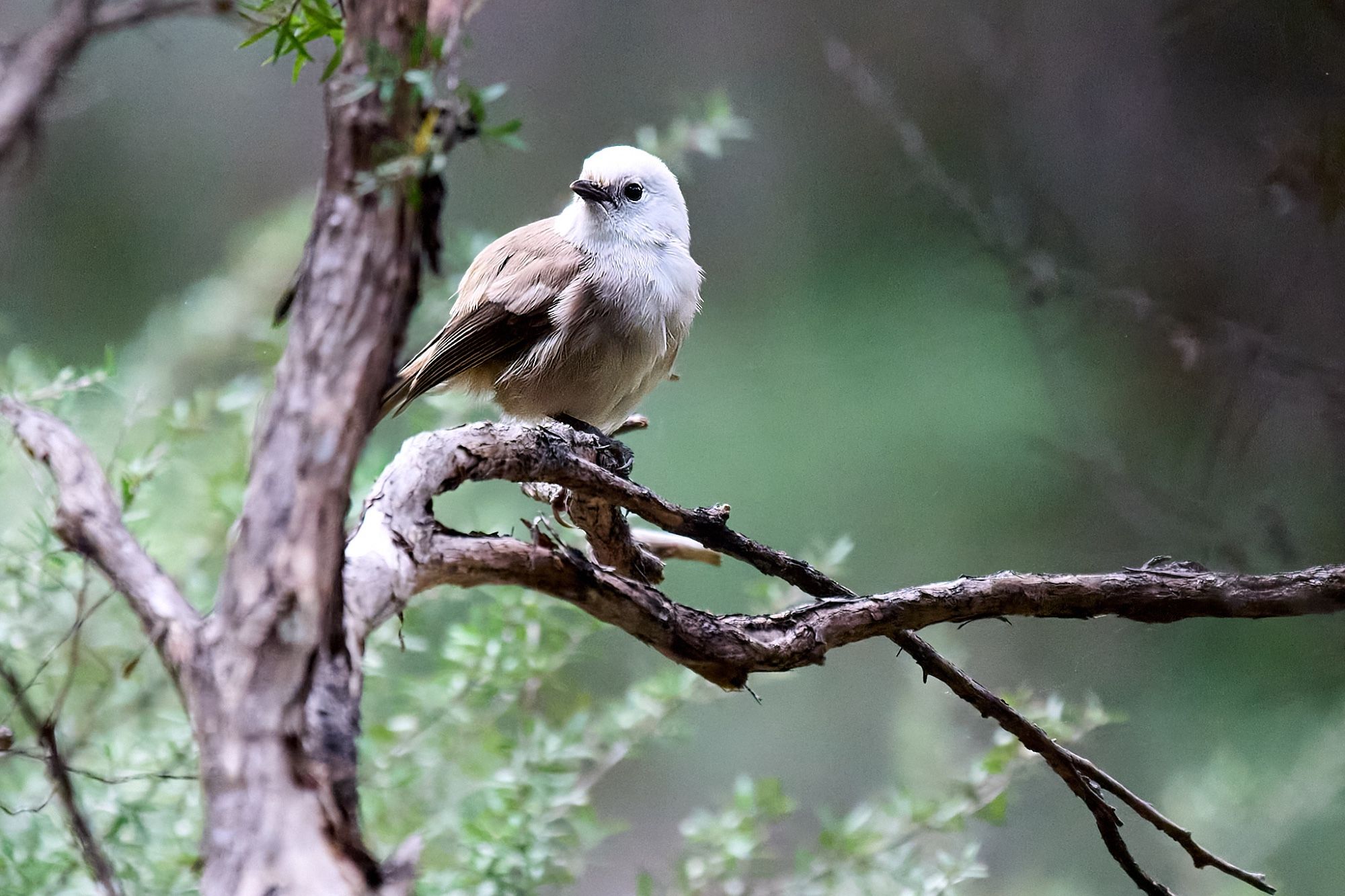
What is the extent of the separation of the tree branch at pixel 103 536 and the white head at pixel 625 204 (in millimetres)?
1050

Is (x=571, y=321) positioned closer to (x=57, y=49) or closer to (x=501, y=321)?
(x=501, y=321)

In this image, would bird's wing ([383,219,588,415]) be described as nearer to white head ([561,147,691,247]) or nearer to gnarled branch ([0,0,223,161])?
white head ([561,147,691,247])

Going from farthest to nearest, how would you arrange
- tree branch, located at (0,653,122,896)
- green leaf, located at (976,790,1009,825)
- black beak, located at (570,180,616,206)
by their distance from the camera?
black beak, located at (570,180,616,206) < green leaf, located at (976,790,1009,825) < tree branch, located at (0,653,122,896)

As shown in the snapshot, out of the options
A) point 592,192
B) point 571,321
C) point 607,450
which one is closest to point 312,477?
point 607,450

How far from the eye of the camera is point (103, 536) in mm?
732

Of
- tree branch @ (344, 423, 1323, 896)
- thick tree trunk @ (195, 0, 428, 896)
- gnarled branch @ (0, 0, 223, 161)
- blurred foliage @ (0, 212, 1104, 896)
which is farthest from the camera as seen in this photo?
blurred foliage @ (0, 212, 1104, 896)

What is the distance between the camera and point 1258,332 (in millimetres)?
1434

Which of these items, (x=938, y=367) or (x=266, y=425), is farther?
(x=938, y=367)

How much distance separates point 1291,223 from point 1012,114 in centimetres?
58

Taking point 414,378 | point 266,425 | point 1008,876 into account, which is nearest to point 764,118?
point 414,378

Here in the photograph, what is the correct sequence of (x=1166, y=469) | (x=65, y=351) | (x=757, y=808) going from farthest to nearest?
(x=65, y=351), (x=757, y=808), (x=1166, y=469)

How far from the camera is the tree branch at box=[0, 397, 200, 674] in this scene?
25.4 inches

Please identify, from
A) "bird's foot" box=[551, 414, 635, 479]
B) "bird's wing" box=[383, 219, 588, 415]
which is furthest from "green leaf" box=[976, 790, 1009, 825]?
"bird's wing" box=[383, 219, 588, 415]

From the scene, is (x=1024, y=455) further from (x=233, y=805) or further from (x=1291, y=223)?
(x=233, y=805)
